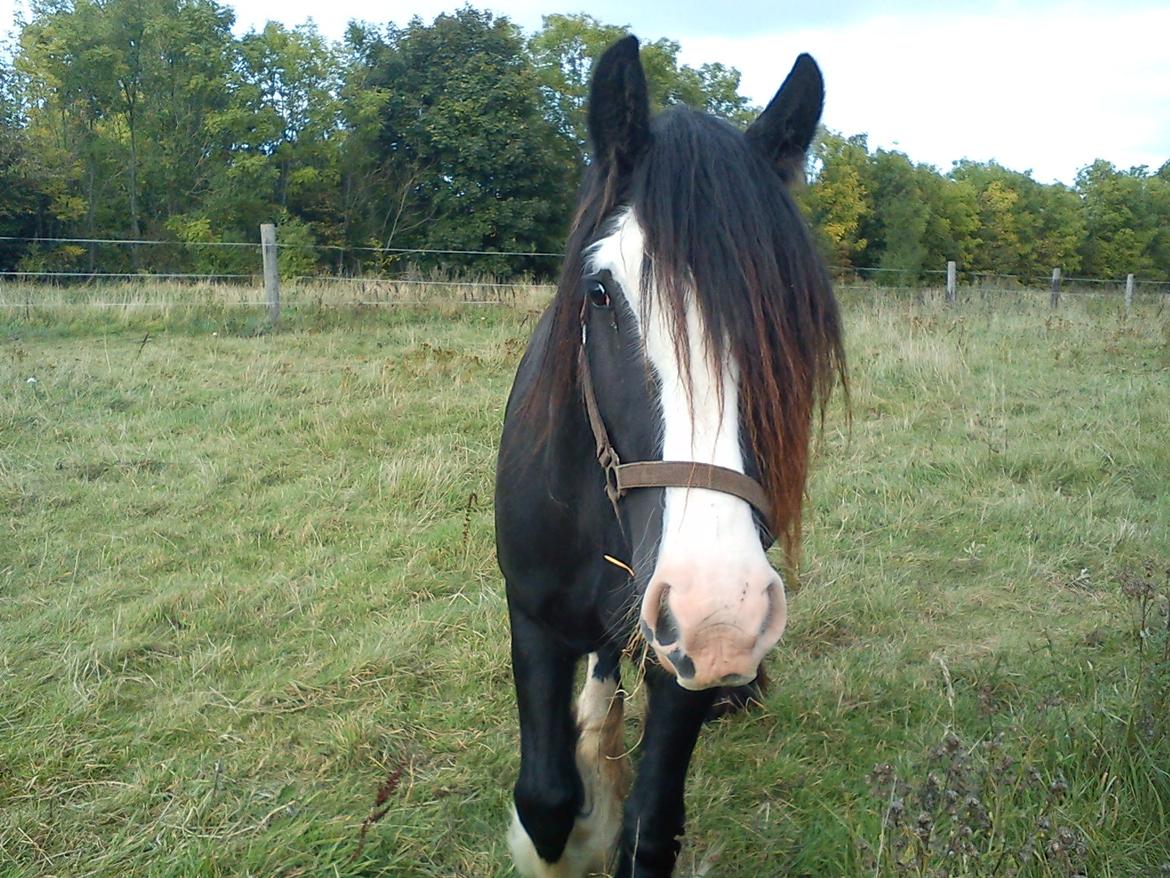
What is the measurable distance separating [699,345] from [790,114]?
2.57ft

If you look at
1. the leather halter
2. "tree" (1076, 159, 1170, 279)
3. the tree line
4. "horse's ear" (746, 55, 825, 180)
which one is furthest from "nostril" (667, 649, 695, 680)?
"tree" (1076, 159, 1170, 279)

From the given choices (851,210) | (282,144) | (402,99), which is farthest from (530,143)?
(851,210)

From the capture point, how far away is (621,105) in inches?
73.6

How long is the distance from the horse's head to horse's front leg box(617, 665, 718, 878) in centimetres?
56

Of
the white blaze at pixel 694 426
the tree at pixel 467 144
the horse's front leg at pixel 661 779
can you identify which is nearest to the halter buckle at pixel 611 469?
the white blaze at pixel 694 426

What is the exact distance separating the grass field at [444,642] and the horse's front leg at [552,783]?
170 mm

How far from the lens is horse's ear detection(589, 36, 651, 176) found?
1.86 m

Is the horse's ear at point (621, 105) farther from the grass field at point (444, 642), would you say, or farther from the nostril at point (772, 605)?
the grass field at point (444, 642)

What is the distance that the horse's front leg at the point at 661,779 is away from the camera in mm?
2107

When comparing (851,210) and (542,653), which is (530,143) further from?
(542,653)

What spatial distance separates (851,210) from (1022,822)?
30979mm

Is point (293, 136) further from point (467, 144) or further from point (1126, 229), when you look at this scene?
point (1126, 229)

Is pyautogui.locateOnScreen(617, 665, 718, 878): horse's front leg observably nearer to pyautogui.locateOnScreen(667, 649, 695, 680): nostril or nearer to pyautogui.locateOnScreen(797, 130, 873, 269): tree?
pyautogui.locateOnScreen(667, 649, 695, 680): nostril

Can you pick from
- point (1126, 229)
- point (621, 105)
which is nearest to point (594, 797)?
point (621, 105)
